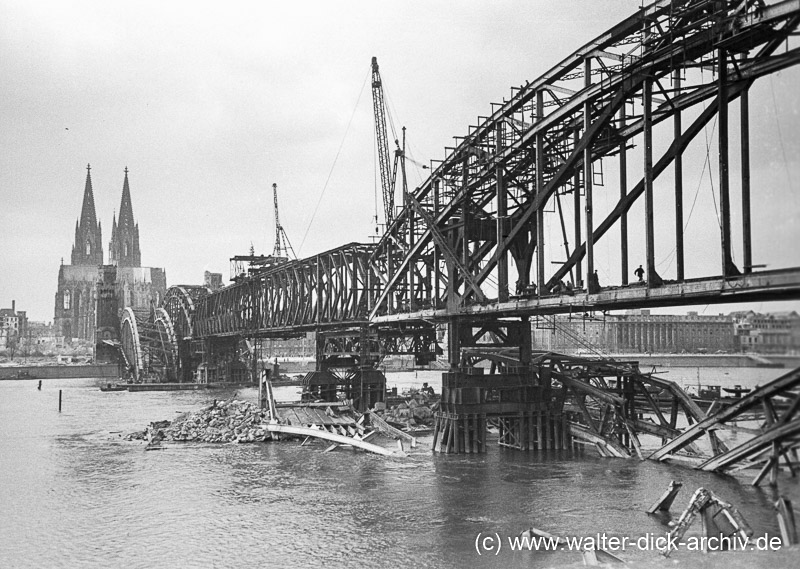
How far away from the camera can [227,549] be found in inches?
1045

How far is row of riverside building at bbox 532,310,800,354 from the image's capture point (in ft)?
35.8

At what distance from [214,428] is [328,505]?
24.8m

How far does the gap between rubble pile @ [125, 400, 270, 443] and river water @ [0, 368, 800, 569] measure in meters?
1.83

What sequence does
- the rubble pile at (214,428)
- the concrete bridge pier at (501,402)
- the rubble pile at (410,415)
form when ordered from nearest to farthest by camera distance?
the concrete bridge pier at (501,402)
the rubble pile at (214,428)
the rubble pile at (410,415)

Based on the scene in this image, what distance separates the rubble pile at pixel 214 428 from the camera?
2087 inches

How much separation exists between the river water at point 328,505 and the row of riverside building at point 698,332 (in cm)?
100

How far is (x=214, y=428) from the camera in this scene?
54938 mm

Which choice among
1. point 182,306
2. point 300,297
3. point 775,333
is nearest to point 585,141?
point 775,333

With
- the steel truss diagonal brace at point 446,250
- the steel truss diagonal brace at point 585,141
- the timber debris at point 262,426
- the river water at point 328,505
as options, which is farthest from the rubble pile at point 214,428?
the steel truss diagonal brace at point 585,141

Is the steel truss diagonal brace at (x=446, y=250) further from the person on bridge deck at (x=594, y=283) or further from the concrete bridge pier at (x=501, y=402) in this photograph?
the person on bridge deck at (x=594, y=283)

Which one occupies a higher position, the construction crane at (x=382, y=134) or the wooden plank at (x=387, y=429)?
the construction crane at (x=382, y=134)

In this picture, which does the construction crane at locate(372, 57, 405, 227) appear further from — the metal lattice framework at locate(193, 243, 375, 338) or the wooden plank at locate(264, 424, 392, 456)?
the wooden plank at locate(264, 424, 392, 456)

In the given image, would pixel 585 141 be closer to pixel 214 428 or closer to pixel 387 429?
pixel 387 429

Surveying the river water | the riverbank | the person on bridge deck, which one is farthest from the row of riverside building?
the riverbank
